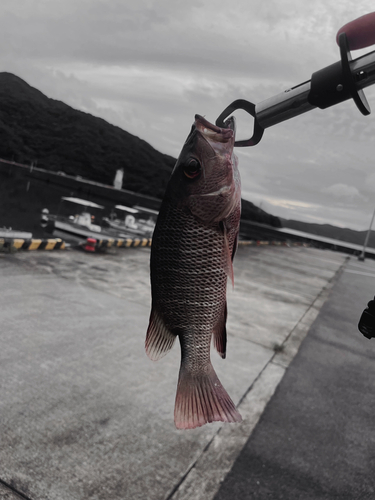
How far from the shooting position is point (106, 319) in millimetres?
6777

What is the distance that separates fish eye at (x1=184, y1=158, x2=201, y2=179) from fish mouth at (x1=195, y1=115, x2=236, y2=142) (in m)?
0.08

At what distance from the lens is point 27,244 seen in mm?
10344

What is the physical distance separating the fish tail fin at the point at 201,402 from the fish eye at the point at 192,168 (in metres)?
0.58

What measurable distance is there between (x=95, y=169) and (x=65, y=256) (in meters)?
10.9

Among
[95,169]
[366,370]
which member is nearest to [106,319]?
[366,370]

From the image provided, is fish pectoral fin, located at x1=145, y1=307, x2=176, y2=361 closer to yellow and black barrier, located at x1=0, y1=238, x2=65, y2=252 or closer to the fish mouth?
the fish mouth

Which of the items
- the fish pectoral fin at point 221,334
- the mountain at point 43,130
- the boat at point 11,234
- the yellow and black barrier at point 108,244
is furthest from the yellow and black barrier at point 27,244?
the fish pectoral fin at point 221,334

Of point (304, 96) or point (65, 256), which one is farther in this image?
point (65, 256)

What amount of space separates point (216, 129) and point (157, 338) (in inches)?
24.3

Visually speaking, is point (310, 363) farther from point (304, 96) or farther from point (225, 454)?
point (304, 96)

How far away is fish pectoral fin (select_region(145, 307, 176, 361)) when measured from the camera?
119 centimetres

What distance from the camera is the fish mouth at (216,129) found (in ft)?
3.62

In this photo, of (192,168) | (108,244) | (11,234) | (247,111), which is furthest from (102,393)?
(108,244)

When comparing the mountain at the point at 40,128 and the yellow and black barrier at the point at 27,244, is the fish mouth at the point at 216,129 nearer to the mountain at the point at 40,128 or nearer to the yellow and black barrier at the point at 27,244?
the mountain at the point at 40,128
